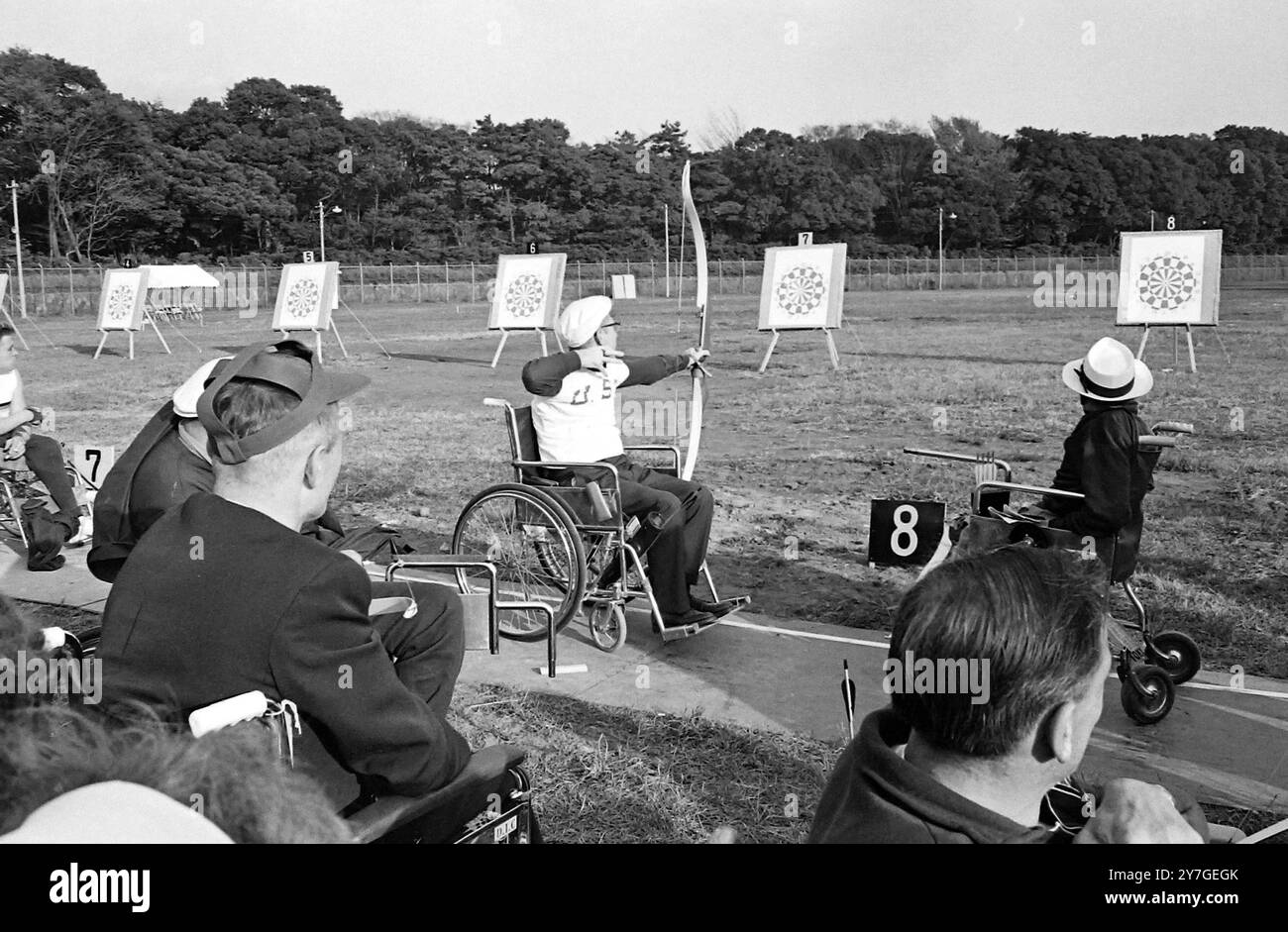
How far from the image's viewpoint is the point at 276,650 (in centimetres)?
192

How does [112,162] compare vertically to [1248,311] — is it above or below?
above

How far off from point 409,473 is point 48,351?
15891mm

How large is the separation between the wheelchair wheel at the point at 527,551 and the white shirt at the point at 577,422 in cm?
33

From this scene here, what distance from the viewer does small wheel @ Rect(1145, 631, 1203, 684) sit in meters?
3.96

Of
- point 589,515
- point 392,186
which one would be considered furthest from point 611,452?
point 392,186

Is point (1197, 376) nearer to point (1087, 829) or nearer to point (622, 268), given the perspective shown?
point (1087, 829)

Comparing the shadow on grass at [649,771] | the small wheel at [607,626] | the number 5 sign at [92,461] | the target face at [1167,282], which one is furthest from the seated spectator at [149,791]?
the target face at [1167,282]

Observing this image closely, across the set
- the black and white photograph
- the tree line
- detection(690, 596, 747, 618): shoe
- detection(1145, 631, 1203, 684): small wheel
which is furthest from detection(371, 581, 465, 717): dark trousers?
the tree line

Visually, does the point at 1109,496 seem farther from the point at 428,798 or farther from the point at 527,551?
the point at 428,798

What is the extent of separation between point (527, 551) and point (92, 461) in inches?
137

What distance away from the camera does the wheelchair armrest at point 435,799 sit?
1.88 metres

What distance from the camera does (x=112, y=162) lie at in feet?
→ 129

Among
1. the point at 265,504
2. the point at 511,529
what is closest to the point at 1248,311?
the point at 511,529

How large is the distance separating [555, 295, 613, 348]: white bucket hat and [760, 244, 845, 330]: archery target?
12124 millimetres
